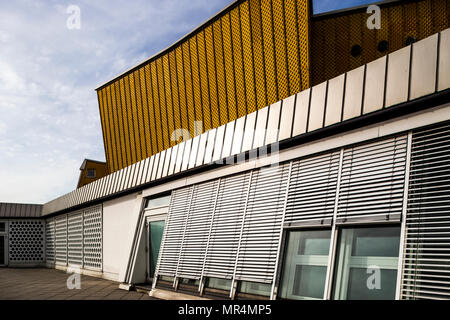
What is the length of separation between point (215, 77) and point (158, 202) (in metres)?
4.22

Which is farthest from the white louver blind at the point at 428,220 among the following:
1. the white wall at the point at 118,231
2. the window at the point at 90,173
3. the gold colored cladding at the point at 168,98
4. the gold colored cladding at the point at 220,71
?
the window at the point at 90,173

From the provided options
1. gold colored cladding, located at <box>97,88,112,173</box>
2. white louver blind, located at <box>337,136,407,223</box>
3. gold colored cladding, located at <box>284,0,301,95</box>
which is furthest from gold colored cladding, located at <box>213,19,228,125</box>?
gold colored cladding, located at <box>97,88,112,173</box>

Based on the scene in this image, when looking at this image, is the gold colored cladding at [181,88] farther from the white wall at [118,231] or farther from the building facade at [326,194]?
the building facade at [326,194]

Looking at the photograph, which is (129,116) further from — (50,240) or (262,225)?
(262,225)

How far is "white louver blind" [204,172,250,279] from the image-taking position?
669 cm

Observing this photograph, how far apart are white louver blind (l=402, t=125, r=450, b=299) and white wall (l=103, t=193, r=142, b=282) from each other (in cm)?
801

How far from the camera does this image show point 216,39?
467 inches

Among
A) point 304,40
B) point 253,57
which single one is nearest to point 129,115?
point 253,57

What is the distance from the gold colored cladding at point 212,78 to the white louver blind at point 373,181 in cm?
704

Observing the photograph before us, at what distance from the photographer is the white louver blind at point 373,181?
443 cm

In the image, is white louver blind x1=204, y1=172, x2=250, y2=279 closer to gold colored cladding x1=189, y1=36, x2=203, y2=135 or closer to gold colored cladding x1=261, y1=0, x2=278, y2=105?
gold colored cladding x1=261, y1=0, x2=278, y2=105

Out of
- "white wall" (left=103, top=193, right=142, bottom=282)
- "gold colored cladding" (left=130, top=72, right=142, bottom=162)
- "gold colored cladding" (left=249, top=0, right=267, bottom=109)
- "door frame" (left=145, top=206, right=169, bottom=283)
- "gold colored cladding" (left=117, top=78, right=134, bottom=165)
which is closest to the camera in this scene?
"door frame" (left=145, top=206, right=169, bottom=283)
